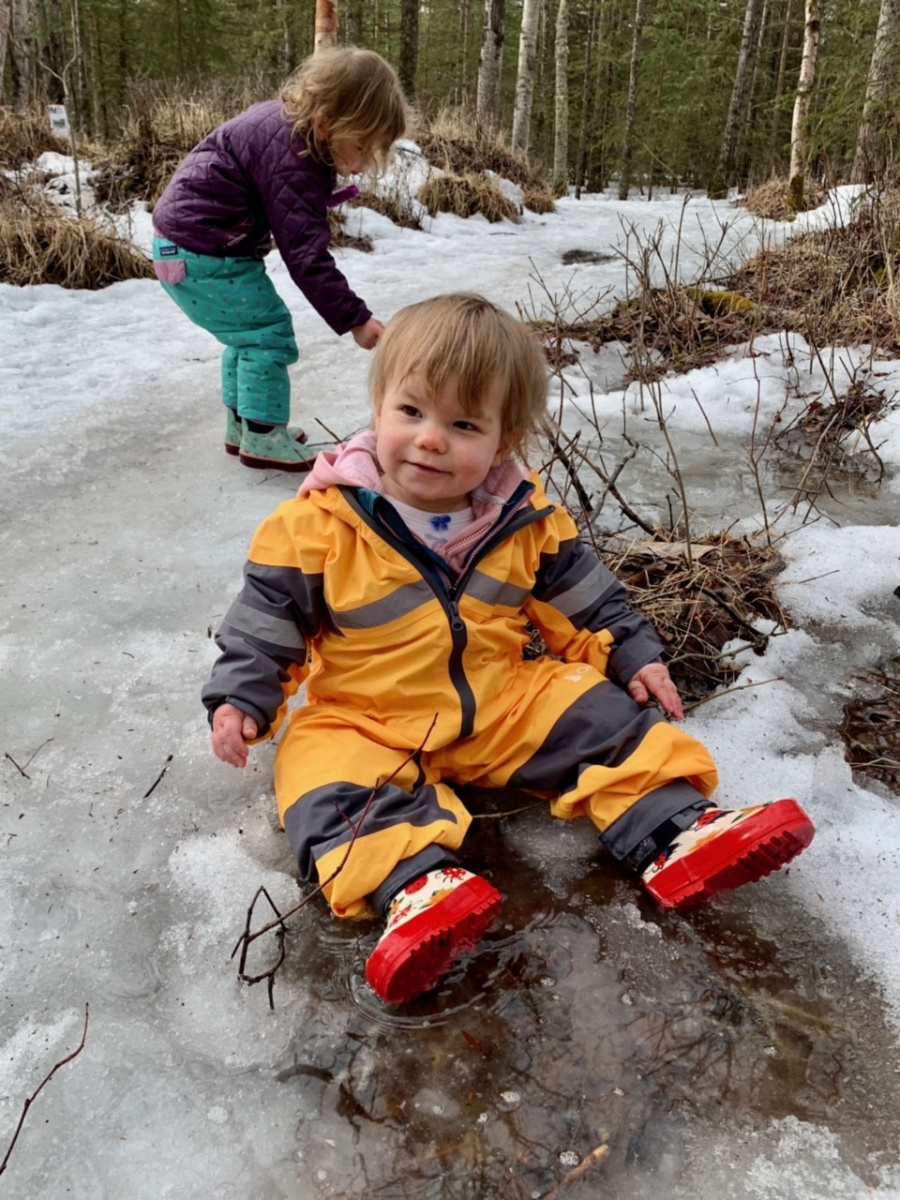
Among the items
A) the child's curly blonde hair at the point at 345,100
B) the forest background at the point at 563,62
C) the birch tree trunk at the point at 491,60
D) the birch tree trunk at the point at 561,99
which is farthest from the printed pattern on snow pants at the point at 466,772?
the birch tree trunk at the point at 561,99

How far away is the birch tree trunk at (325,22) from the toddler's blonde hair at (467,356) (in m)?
7.35

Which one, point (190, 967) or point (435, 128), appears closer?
point (190, 967)

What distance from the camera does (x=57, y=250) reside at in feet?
17.3

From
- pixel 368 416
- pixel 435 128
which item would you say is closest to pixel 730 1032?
pixel 368 416

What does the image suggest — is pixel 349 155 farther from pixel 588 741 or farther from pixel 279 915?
pixel 279 915

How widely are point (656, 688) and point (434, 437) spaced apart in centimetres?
72

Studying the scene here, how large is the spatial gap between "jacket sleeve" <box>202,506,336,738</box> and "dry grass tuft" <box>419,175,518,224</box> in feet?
24.4

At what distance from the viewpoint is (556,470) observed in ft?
11.1

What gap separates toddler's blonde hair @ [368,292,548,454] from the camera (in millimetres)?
1638

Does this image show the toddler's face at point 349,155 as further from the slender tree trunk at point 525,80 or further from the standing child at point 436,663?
the slender tree trunk at point 525,80

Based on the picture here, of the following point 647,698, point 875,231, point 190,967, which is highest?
point 875,231

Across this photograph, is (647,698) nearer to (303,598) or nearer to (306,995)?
(303,598)

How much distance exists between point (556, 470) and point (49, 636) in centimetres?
199

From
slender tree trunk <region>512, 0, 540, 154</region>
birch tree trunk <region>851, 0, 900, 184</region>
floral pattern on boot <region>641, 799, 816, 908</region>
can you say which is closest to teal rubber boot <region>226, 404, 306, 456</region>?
floral pattern on boot <region>641, 799, 816, 908</region>
